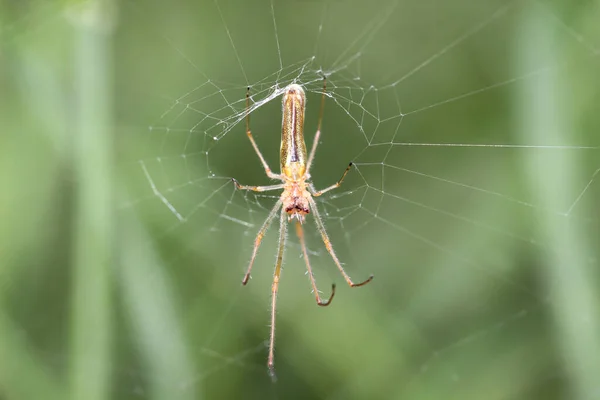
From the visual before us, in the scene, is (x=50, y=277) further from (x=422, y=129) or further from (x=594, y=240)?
(x=594, y=240)

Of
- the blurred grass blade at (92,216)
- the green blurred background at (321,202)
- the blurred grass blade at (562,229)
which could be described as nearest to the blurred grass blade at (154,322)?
the green blurred background at (321,202)

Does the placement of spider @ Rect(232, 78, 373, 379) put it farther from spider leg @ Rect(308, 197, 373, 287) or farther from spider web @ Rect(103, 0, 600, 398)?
spider web @ Rect(103, 0, 600, 398)

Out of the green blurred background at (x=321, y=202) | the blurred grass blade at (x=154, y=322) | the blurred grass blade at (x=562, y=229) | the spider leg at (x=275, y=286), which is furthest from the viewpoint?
the blurred grass blade at (x=154, y=322)

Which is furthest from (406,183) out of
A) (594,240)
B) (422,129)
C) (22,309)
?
(22,309)

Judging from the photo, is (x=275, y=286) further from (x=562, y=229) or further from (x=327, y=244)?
(x=562, y=229)

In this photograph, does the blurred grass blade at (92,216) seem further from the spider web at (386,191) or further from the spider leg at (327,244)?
the spider leg at (327,244)

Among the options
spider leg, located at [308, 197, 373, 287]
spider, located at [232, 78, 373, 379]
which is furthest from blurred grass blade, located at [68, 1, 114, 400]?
spider leg, located at [308, 197, 373, 287]

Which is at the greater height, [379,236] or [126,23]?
[126,23]
